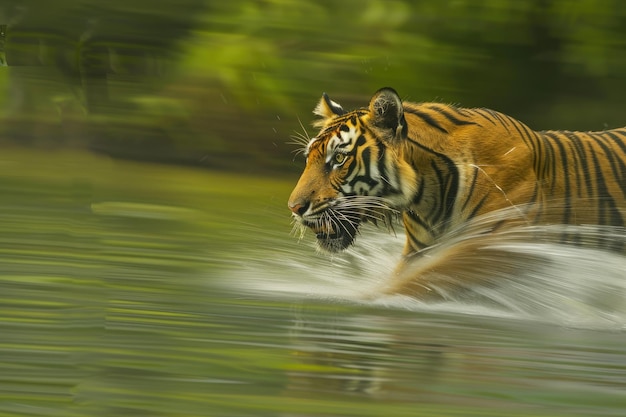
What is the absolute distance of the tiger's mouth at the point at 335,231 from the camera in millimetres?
4832

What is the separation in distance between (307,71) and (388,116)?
6.67 meters

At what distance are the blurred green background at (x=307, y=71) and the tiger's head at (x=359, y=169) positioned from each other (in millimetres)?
5903

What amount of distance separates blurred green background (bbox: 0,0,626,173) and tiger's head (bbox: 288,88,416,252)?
5.90m

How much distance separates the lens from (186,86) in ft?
39.1

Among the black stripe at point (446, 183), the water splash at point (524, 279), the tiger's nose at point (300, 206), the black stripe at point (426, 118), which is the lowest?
the water splash at point (524, 279)

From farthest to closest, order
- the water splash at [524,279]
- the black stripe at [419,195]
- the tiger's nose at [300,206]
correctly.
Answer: the black stripe at [419,195] → the tiger's nose at [300,206] → the water splash at [524,279]

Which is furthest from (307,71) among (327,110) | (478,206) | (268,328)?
(268,328)

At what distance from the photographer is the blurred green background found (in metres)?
11.2

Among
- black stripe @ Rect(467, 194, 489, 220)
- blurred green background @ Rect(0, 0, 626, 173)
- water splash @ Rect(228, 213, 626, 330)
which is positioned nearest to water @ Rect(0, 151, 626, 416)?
water splash @ Rect(228, 213, 626, 330)

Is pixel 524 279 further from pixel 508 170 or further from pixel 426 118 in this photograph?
pixel 426 118

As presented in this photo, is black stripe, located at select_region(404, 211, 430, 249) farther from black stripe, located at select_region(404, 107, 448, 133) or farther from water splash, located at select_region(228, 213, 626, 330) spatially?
black stripe, located at select_region(404, 107, 448, 133)

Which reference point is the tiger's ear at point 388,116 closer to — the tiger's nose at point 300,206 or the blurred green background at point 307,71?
the tiger's nose at point 300,206

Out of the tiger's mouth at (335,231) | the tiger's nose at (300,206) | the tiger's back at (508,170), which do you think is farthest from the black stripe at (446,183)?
the tiger's nose at (300,206)

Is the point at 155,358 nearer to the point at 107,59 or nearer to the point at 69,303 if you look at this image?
the point at 69,303
